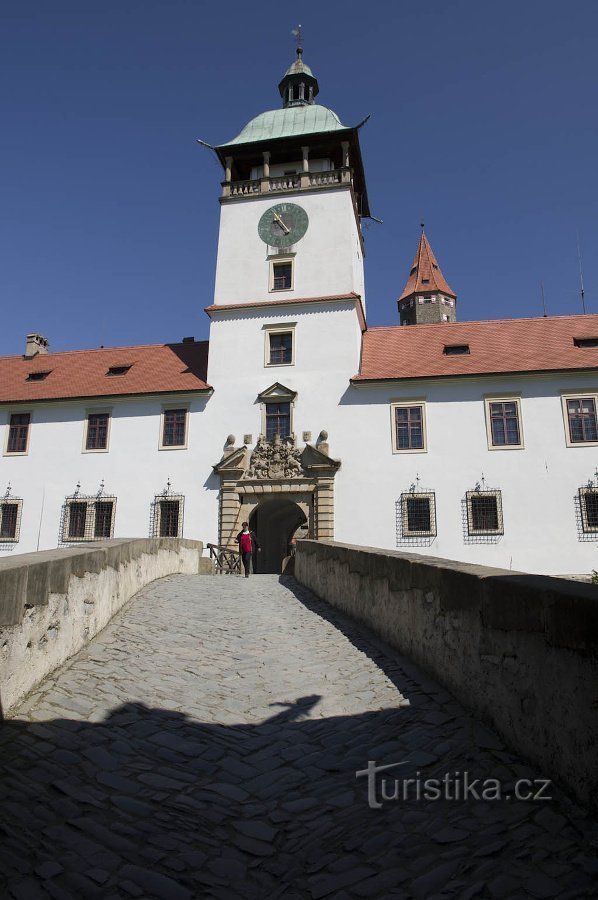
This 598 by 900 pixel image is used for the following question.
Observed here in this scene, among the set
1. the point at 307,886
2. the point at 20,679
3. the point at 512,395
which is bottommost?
the point at 307,886

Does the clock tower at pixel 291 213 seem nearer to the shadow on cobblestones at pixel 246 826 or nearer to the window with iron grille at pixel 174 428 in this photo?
the window with iron grille at pixel 174 428

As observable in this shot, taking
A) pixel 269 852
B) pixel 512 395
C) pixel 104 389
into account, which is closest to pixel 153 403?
pixel 104 389

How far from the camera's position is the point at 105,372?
91.5 feet

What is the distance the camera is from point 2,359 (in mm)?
30891

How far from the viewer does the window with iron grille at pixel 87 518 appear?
24.3 m

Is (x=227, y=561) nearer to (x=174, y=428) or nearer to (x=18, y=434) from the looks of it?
(x=174, y=428)

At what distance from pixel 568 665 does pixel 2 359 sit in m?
32.2

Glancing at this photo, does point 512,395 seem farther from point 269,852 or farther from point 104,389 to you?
point 269,852

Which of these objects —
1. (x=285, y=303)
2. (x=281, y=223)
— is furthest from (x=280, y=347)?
(x=281, y=223)

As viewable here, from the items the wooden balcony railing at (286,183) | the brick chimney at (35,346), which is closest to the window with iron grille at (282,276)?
→ the wooden balcony railing at (286,183)

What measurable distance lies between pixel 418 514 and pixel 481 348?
7402mm

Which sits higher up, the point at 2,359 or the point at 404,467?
the point at 2,359

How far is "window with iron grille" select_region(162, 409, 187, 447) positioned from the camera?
24.5 m

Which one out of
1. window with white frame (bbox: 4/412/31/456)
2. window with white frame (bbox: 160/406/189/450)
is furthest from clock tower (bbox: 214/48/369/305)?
window with white frame (bbox: 4/412/31/456)
